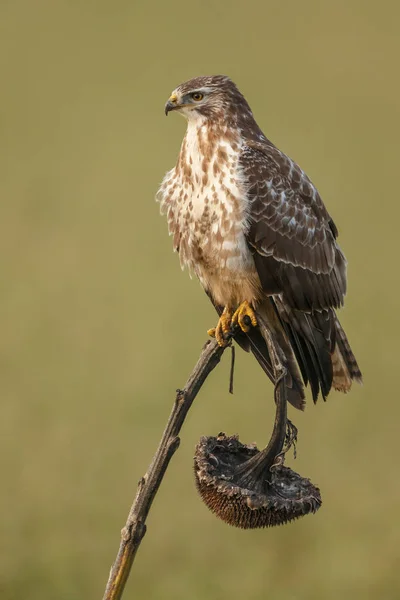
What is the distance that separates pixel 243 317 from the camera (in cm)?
459

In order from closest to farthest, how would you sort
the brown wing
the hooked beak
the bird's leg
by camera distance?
1. the bird's leg
2. the hooked beak
3. the brown wing

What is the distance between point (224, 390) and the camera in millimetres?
8695

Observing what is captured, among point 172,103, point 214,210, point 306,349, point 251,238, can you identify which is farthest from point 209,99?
point 306,349

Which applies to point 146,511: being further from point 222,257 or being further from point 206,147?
point 206,147

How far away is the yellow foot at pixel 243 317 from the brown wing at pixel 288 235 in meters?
0.13

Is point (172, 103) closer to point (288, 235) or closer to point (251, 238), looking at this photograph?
point (251, 238)

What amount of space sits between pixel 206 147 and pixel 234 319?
89 centimetres

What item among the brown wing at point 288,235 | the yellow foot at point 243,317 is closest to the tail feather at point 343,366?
the brown wing at point 288,235

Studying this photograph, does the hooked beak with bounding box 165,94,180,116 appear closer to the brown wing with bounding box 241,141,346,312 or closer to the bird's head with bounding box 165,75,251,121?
the bird's head with bounding box 165,75,251,121

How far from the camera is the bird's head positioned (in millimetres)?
4660

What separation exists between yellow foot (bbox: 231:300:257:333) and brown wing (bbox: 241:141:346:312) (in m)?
0.13

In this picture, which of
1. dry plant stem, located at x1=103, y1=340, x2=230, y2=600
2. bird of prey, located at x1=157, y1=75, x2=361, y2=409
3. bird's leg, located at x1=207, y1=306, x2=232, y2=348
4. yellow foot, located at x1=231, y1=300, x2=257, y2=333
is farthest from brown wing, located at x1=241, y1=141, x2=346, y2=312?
dry plant stem, located at x1=103, y1=340, x2=230, y2=600

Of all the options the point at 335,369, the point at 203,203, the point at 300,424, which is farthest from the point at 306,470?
the point at 203,203

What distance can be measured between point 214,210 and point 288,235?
432mm
